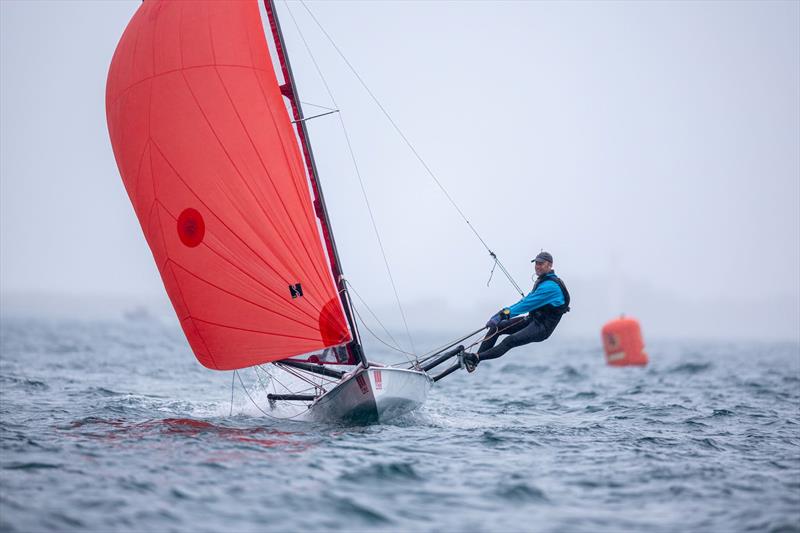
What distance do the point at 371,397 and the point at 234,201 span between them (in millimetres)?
3109

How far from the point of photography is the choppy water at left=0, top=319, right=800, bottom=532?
628 centimetres

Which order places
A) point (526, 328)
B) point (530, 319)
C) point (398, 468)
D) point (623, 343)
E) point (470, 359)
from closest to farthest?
point (398, 468) → point (470, 359) → point (526, 328) → point (530, 319) → point (623, 343)

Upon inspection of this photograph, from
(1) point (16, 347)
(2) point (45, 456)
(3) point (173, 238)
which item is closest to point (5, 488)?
(2) point (45, 456)

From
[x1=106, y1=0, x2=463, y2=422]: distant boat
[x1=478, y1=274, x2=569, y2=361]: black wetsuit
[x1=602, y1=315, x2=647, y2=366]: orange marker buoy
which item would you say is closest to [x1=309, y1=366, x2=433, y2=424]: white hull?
[x1=106, y1=0, x2=463, y2=422]: distant boat

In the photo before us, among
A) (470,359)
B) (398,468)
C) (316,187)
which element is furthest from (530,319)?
(398,468)

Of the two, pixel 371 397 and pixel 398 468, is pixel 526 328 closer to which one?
pixel 371 397

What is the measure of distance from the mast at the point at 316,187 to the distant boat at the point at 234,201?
0.07 ft

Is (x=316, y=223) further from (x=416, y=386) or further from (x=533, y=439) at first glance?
(x=533, y=439)

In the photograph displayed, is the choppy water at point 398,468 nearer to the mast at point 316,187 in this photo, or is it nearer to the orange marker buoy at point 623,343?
the mast at point 316,187

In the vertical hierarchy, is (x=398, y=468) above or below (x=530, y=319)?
below

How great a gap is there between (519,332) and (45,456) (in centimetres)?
636

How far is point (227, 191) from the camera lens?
10.3 metres

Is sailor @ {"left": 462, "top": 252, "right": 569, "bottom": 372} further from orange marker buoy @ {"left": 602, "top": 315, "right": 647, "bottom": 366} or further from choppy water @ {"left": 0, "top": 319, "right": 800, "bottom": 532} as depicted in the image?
orange marker buoy @ {"left": 602, "top": 315, "right": 647, "bottom": 366}

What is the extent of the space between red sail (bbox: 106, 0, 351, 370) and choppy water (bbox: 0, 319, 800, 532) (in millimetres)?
1425
